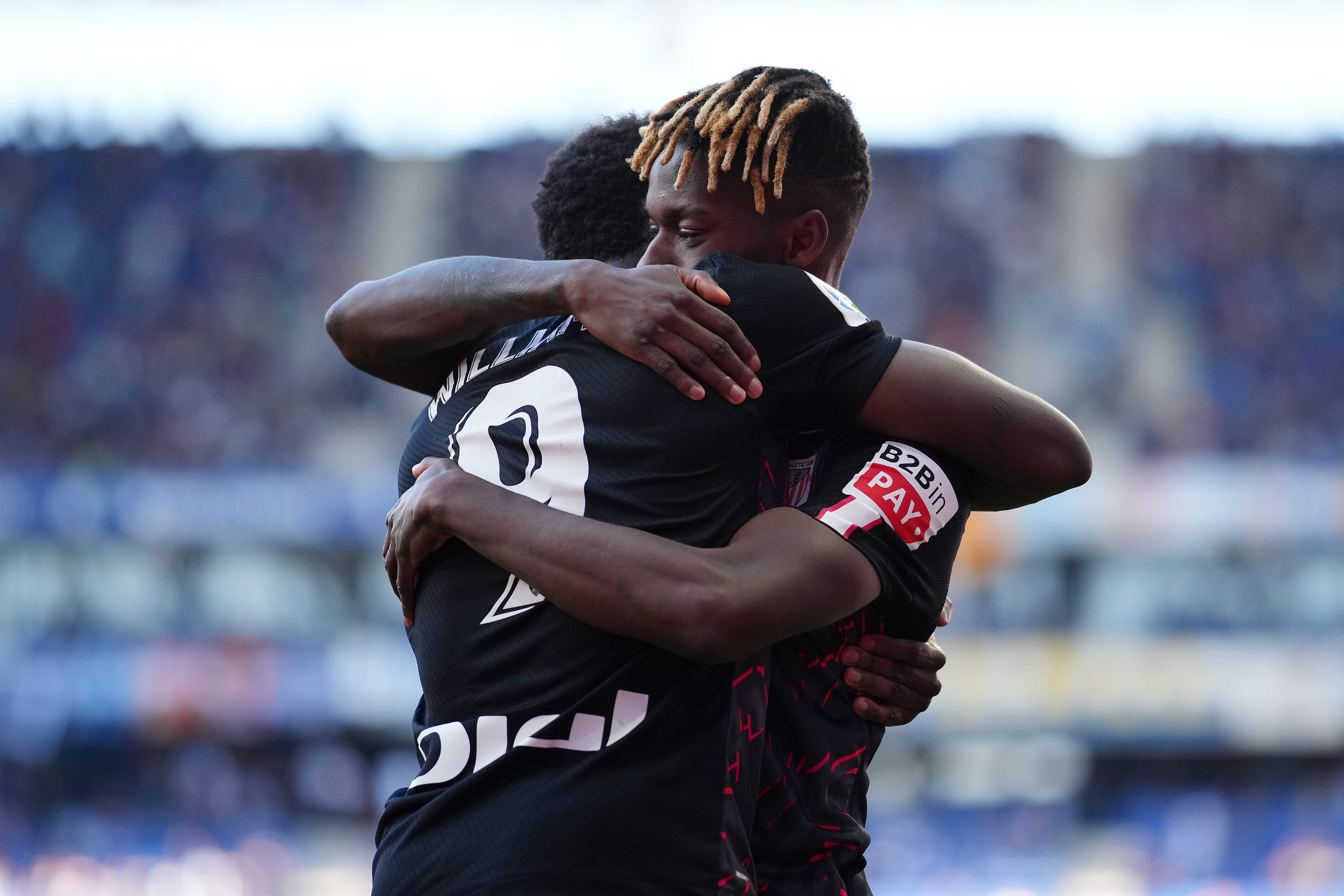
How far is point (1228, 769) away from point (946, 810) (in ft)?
9.19

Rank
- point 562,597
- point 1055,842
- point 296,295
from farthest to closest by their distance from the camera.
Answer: point 296,295, point 1055,842, point 562,597

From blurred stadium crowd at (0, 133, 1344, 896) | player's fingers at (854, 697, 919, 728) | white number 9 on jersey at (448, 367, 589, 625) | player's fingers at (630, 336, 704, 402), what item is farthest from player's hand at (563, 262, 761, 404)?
blurred stadium crowd at (0, 133, 1344, 896)

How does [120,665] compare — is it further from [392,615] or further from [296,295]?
[296,295]

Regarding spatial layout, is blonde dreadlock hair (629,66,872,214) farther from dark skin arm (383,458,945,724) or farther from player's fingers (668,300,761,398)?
dark skin arm (383,458,945,724)

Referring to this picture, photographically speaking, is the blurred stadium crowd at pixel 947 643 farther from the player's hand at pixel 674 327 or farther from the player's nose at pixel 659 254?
the player's hand at pixel 674 327

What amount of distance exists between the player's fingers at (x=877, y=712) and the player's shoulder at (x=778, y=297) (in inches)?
23.2

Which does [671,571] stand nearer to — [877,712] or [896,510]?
[896,510]

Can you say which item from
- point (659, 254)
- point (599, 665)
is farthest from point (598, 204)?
point (599, 665)

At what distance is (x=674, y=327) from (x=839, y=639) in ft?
1.92

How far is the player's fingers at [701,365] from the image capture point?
1823 millimetres

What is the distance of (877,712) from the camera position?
211 cm

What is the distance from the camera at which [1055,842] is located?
12930mm

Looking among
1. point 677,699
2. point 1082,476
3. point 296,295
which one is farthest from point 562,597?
point 296,295

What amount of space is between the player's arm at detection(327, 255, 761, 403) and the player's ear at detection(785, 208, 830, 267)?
0.26 meters
